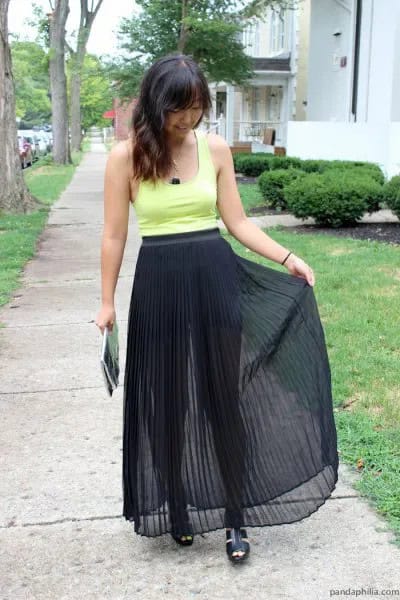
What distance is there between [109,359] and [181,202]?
634 millimetres

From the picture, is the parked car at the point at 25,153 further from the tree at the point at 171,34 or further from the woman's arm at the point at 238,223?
the woman's arm at the point at 238,223

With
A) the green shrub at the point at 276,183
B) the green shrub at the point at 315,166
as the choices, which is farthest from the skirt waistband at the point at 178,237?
the green shrub at the point at 315,166

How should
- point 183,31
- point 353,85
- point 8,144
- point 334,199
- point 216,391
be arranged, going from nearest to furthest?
1. point 216,391
2. point 334,199
3. point 8,144
4. point 353,85
5. point 183,31

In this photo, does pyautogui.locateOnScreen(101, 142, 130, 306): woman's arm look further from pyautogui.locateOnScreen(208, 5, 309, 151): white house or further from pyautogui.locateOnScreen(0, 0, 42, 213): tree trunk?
pyautogui.locateOnScreen(208, 5, 309, 151): white house

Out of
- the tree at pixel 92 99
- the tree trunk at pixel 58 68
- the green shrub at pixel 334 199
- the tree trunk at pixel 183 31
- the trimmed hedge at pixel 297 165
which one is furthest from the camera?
the tree at pixel 92 99

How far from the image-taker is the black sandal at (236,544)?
2.77 metres

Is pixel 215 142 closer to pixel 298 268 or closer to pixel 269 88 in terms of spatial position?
pixel 298 268

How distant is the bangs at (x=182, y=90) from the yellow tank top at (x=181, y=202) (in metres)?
0.21

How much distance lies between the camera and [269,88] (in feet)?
95.7

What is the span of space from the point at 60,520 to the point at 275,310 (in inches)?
48.6

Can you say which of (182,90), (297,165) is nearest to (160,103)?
(182,90)

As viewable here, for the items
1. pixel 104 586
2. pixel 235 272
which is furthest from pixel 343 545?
pixel 235 272

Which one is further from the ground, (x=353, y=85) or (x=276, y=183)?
(x=353, y=85)

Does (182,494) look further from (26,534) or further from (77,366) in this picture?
(77,366)
